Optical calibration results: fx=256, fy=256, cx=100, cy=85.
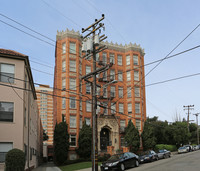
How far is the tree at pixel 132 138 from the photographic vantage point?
39.8m

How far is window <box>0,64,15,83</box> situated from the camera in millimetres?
20141

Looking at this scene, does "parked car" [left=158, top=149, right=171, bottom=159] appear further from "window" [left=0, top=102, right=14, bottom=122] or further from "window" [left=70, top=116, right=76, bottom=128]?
"window" [left=0, top=102, right=14, bottom=122]

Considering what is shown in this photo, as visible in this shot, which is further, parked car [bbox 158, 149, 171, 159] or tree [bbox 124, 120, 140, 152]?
tree [bbox 124, 120, 140, 152]

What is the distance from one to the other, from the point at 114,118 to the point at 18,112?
2424 centimetres

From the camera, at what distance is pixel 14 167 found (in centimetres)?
1611

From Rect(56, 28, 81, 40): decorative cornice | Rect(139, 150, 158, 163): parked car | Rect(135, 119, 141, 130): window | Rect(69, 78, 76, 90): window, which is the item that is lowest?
Rect(139, 150, 158, 163): parked car

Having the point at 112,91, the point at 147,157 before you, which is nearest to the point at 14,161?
the point at 147,157

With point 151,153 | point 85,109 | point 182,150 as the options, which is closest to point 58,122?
point 85,109

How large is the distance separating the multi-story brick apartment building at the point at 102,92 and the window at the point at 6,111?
54.2 ft

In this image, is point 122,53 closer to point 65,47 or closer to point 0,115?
point 65,47

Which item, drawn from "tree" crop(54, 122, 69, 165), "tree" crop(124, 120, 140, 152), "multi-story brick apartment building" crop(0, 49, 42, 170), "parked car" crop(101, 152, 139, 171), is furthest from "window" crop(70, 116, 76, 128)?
"multi-story brick apartment building" crop(0, 49, 42, 170)

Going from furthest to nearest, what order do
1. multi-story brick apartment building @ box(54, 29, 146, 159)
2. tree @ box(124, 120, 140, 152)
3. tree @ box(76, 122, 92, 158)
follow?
tree @ box(124, 120, 140, 152)
multi-story brick apartment building @ box(54, 29, 146, 159)
tree @ box(76, 122, 92, 158)

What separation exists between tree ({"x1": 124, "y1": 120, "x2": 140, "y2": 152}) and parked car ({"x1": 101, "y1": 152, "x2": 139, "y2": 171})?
16704 millimetres

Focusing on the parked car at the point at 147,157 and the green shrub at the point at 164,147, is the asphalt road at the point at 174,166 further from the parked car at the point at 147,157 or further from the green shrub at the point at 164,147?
the green shrub at the point at 164,147
